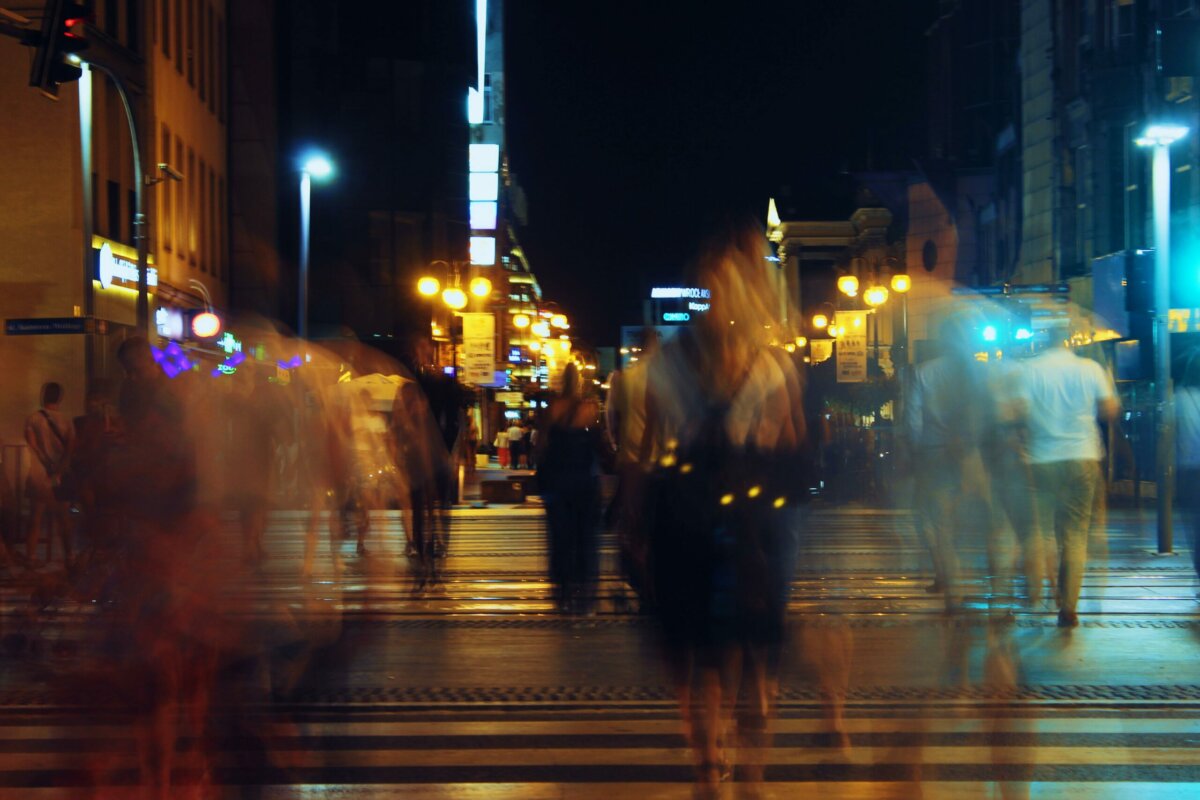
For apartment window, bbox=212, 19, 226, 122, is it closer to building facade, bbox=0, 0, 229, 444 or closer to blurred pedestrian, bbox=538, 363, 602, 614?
building facade, bbox=0, 0, 229, 444

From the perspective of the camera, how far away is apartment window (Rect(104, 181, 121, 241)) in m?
31.3

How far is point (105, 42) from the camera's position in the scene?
1204 inches

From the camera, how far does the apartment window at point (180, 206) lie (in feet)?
124

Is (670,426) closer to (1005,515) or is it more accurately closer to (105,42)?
(1005,515)

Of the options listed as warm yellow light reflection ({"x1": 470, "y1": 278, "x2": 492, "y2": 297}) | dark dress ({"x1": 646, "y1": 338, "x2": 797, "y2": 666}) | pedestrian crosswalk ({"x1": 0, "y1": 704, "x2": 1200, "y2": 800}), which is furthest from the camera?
warm yellow light reflection ({"x1": 470, "y1": 278, "x2": 492, "y2": 297})

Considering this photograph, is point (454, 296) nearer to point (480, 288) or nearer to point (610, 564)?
point (480, 288)

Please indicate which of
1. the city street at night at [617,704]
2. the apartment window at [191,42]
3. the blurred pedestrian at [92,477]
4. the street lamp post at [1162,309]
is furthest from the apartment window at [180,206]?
the blurred pedestrian at [92,477]

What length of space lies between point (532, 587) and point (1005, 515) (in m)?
4.98

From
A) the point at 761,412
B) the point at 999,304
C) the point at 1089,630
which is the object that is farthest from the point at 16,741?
the point at 999,304

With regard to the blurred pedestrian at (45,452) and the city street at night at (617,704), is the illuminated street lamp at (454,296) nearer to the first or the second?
the blurred pedestrian at (45,452)

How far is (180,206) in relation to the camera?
38375 mm

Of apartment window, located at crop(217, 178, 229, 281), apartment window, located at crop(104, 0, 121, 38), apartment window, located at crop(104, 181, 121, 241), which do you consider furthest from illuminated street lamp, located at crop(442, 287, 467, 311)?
apartment window, located at crop(217, 178, 229, 281)

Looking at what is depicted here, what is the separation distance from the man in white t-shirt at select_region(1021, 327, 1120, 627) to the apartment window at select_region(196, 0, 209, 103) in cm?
3483

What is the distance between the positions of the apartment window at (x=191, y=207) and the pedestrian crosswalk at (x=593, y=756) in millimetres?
33021
